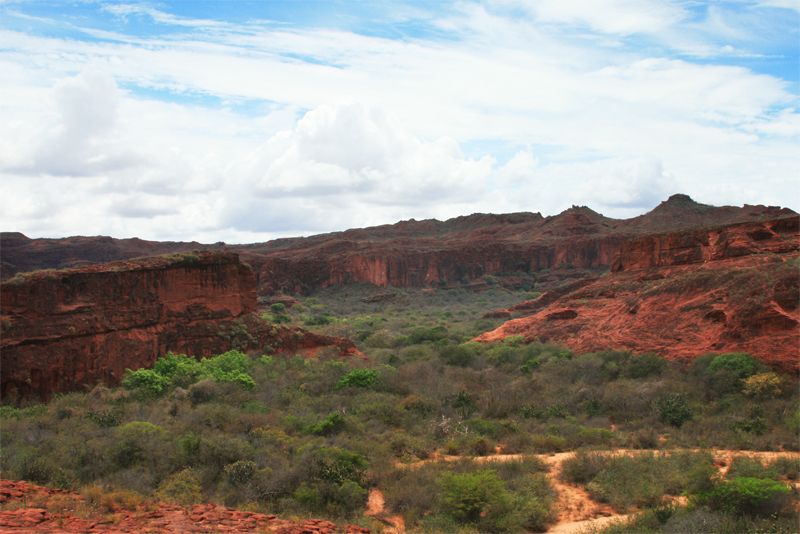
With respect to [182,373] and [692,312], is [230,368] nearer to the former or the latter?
[182,373]

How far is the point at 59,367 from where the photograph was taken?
695 inches

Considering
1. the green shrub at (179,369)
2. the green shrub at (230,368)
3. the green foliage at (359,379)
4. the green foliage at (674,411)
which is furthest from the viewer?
the green foliage at (359,379)

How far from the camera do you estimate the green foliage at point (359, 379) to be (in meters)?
18.8

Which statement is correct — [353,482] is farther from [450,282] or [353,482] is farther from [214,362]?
[450,282]

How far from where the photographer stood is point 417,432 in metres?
14.8

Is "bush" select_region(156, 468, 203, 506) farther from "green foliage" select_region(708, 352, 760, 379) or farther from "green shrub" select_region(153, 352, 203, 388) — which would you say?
"green foliage" select_region(708, 352, 760, 379)

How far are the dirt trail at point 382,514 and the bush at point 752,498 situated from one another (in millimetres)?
4510

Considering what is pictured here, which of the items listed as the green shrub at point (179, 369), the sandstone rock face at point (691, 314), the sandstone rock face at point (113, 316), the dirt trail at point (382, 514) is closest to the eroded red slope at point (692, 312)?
the sandstone rock face at point (691, 314)

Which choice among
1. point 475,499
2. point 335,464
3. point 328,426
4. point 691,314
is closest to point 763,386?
point 691,314

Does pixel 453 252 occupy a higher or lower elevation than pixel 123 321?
higher

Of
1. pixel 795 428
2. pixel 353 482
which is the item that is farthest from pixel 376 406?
pixel 795 428

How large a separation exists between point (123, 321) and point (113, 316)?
350 mm

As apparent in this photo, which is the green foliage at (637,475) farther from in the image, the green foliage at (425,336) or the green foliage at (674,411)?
the green foliage at (425,336)

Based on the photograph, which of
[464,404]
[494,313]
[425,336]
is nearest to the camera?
[464,404]
